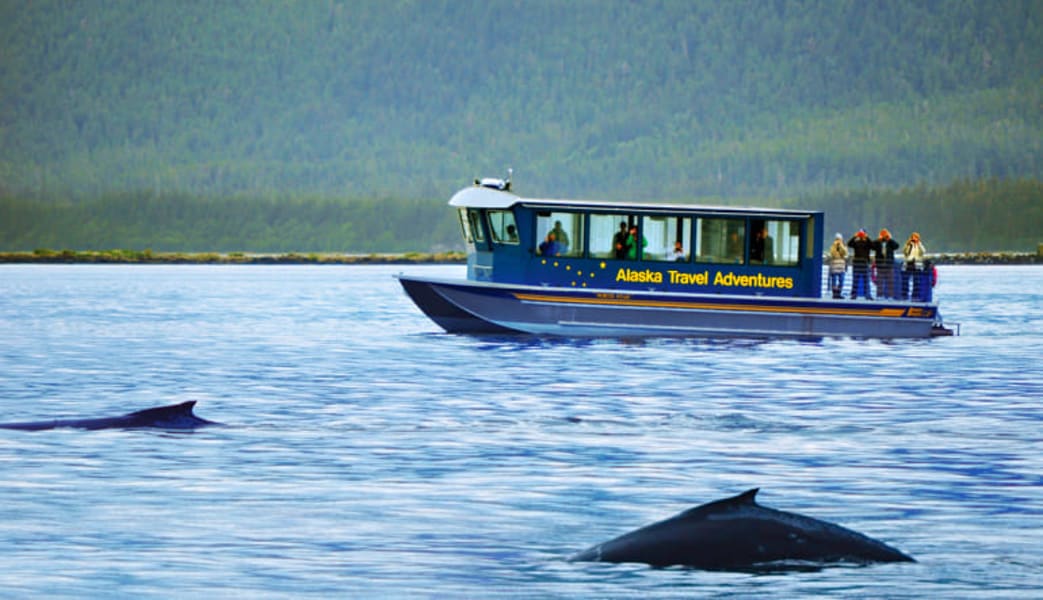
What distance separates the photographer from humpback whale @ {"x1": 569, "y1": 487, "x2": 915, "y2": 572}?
15.2 m

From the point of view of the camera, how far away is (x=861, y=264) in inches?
1874

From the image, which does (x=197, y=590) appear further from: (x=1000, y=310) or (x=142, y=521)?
(x=1000, y=310)

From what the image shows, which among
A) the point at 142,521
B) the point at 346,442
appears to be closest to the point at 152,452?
the point at 346,442

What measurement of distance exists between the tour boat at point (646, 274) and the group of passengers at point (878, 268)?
0.82 meters

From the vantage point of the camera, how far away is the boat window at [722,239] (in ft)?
152

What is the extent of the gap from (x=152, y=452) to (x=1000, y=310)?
71.8 m

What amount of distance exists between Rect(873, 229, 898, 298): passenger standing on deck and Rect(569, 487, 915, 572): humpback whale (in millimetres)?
32895

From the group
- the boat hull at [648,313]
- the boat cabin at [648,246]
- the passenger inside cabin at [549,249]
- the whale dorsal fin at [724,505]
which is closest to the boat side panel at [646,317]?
the boat hull at [648,313]

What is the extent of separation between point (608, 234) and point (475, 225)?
365 centimetres

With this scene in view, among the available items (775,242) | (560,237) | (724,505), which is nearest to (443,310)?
(560,237)

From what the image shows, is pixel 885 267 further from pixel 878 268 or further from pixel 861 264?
pixel 861 264

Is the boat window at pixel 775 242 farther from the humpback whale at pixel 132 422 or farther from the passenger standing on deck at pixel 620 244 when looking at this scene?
the humpback whale at pixel 132 422

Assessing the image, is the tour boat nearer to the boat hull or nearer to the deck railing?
the boat hull

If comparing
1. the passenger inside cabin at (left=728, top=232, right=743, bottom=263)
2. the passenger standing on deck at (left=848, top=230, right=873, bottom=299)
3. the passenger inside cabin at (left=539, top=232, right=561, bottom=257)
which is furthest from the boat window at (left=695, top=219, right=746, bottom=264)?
the passenger inside cabin at (left=539, top=232, right=561, bottom=257)
